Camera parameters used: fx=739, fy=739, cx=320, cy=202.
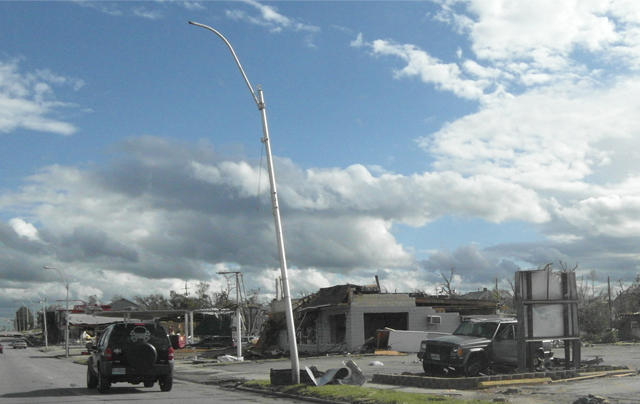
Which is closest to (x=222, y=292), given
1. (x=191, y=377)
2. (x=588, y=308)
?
(x=588, y=308)

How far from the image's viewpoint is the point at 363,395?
17078 millimetres

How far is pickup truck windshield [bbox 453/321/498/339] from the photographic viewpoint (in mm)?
22047

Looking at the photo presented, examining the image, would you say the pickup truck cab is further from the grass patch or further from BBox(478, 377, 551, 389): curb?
the grass patch

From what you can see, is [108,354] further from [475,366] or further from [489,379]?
[475,366]

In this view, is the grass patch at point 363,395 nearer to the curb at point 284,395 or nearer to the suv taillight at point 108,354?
the curb at point 284,395

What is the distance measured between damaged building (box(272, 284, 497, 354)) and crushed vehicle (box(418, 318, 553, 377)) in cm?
1980

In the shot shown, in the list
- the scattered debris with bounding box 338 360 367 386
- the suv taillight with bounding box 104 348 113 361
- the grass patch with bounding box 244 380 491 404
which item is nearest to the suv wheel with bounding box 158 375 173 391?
the suv taillight with bounding box 104 348 113 361

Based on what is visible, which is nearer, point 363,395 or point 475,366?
point 363,395

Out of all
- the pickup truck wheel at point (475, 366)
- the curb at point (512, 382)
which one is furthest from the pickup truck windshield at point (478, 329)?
the curb at point (512, 382)

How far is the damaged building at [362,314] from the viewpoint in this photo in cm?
4300

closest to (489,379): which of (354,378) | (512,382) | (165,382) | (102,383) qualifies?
(512,382)

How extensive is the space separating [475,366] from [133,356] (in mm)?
9589

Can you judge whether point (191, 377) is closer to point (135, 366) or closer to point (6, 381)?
point (6, 381)

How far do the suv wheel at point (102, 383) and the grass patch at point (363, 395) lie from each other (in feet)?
14.2
